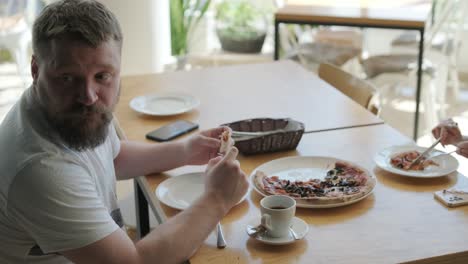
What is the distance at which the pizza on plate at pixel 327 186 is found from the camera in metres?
1.53

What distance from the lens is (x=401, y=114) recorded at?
4.27 m

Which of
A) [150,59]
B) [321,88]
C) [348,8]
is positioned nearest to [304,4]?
[348,8]

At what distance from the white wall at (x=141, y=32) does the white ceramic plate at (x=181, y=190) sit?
2099 millimetres

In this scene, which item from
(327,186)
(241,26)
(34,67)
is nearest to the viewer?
(34,67)

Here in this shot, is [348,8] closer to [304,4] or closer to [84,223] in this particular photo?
[304,4]

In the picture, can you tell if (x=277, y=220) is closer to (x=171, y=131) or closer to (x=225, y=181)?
(x=225, y=181)

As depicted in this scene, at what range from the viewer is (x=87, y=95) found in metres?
1.31

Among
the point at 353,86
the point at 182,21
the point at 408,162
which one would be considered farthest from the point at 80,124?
the point at 182,21

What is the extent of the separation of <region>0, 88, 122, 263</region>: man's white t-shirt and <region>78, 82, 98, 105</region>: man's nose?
91mm

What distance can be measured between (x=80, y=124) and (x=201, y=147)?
1.64 ft

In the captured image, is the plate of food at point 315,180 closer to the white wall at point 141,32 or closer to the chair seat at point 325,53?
the white wall at point 141,32

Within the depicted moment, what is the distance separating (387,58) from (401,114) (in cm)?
54

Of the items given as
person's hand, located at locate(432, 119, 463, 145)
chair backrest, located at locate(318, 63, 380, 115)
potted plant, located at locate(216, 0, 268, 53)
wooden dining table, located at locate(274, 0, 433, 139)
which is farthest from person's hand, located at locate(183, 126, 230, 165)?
potted plant, located at locate(216, 0, 268, 53)

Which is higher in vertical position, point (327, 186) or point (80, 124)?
point (80, 124)
